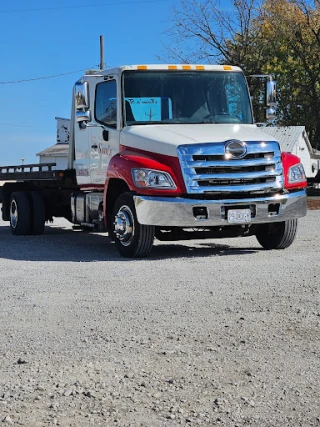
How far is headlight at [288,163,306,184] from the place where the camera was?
38.1ft

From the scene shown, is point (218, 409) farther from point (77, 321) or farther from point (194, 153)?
point (194, 153)

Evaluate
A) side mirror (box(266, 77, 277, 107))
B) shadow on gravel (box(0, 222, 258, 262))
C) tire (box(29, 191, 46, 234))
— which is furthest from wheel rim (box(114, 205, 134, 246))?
tire (box(29, 191, 46, 234))

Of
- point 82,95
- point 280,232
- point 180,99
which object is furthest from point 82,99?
point 280,232

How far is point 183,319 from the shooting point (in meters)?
6.66

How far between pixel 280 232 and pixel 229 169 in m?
1.61

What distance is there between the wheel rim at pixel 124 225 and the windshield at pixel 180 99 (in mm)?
1393

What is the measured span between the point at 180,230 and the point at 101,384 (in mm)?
6748

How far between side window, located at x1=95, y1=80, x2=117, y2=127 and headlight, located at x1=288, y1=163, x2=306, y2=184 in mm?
2672

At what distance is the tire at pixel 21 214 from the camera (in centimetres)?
1554

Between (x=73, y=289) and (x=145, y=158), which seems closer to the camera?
(x=73, y=289)

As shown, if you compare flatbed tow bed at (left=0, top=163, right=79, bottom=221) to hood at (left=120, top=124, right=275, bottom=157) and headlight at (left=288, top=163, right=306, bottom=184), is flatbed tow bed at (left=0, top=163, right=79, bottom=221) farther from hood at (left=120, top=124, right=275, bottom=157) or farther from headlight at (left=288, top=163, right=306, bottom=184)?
headlight at (left=288, top=163, right=306, bottom=184)

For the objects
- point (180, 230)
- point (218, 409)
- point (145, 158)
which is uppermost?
point (145, 158)

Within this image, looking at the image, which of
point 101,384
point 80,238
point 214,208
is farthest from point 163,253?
point 101,384

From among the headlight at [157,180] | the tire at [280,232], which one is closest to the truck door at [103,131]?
the headlight at [157,180]
